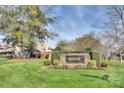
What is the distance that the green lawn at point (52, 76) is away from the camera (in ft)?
25.9

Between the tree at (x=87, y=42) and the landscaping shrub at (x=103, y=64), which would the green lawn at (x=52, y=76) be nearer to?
the landscaping shrub at (x=103, y=64)

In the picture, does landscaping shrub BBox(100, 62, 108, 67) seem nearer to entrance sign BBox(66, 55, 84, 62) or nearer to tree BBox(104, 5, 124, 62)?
tree BBox(104, 5, 124, 62)

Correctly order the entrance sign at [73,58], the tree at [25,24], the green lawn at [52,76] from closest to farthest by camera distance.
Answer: the green lawn at [52,76] → the tree at [25,24] → the entrance sign at [73,58]

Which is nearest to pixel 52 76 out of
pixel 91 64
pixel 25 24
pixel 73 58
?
pixel 73 58

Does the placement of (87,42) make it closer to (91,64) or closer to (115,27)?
(91,64)

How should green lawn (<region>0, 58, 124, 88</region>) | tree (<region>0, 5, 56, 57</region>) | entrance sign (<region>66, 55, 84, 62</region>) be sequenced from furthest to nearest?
entrance sign (<region>66, 55, 84, 62</region>) → tree (<region>0, 5, 56, 57</region>) → green lawn (<region>0, 58, 124, 88</region>)

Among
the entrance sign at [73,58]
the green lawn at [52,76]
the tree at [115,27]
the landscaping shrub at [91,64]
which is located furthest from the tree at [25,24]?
the tree at [115,27]

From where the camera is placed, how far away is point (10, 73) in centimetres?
800

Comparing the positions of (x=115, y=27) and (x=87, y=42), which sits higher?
(x=115, y=27)

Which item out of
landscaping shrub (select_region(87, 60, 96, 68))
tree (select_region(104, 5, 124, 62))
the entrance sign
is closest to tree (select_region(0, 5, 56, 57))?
the entrance sign

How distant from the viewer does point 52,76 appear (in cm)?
798

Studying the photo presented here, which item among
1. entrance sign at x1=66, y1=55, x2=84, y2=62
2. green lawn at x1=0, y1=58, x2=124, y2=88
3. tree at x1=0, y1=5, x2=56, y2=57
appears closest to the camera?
green lawn at x1=0, y1=58, x2=124, y2=88

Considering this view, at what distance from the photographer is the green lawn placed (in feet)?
25.9

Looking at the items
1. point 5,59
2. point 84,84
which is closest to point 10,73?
point 5,59
